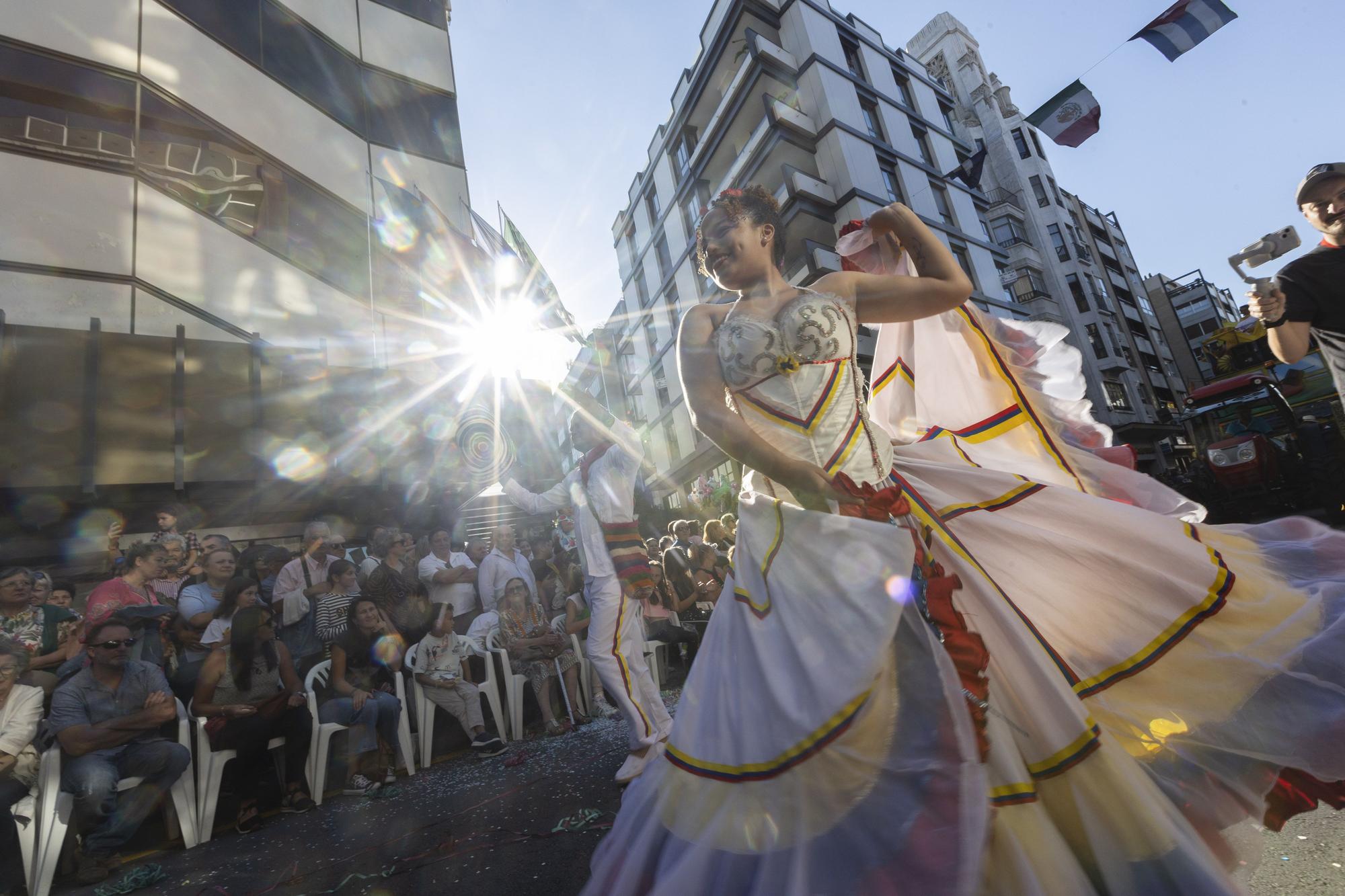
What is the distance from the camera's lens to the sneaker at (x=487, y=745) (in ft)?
16.2

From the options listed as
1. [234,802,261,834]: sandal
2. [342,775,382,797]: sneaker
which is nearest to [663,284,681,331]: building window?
[342,775,382,797]: sneaker

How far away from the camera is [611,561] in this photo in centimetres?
419

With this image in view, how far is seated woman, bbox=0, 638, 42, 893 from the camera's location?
10.6 ft

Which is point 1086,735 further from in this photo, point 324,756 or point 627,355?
point 627,355

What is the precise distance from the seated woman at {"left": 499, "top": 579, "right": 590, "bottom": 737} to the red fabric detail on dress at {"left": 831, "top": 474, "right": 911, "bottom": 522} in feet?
14.7

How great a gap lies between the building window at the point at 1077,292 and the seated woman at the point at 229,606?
3565 centimetres

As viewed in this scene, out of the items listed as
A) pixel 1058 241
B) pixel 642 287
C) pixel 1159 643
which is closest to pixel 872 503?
pixel 1159 643

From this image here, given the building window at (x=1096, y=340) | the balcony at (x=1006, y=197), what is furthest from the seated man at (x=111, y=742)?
the balcony at (x=1006, y=197)

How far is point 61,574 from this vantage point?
6965 millimetres

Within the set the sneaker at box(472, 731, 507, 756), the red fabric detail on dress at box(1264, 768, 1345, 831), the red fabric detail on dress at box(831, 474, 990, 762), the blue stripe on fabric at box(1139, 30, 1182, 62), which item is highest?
the blue stripe on fabric at box(1139, 30, 1182, 62)

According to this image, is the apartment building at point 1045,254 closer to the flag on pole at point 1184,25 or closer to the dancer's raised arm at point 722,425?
the flag on pole at point 1184,25

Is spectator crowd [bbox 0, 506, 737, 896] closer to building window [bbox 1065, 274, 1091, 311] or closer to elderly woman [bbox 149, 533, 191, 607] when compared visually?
elderly woman [bbox 149, 533, 191, 607]

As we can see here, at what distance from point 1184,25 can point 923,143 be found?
20.7m

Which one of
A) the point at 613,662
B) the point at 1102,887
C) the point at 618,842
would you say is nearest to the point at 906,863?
the point at 1102,887
